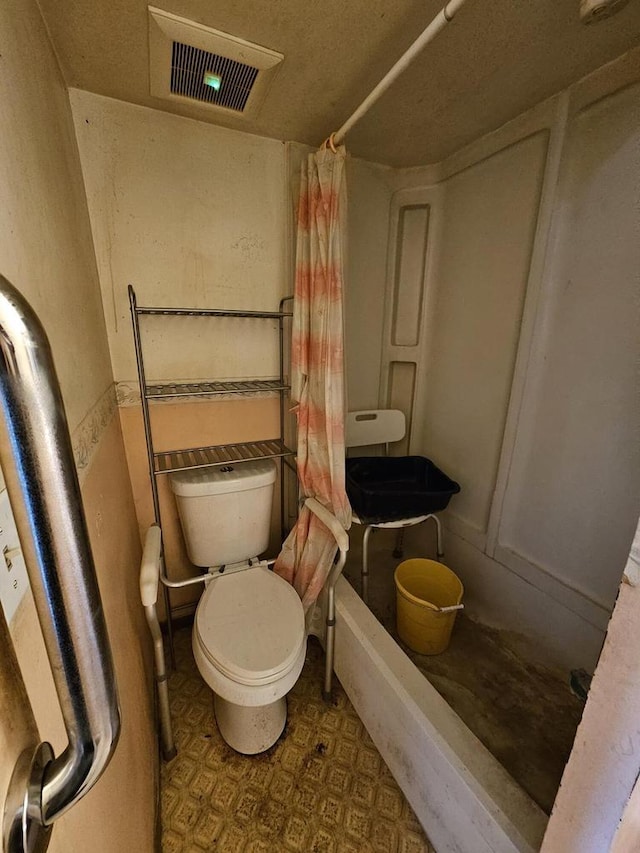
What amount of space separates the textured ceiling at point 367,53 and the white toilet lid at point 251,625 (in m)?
1.61

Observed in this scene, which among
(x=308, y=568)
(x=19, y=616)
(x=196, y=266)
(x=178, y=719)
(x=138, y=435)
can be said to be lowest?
(x=178, y=719)

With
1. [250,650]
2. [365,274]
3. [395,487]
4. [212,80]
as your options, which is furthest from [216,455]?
[212,80]

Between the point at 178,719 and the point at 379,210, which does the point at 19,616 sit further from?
the point at 379,210

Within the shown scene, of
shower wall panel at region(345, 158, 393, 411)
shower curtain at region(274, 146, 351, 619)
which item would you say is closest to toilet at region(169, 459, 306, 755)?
shower curtain at region(274, 146, 351, 619)

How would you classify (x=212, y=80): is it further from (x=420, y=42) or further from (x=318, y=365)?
(x=318, y=365)

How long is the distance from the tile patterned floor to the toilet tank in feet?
1.87

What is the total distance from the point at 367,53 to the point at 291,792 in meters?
2.14

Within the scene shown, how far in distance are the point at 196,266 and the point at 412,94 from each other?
3.02 feet

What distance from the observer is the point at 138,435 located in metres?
1.35

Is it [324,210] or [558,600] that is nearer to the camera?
[324,210]

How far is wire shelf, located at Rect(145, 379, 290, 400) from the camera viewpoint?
1.22 m

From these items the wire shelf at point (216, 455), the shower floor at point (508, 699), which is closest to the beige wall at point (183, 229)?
the wire shelf at point (216, 455)

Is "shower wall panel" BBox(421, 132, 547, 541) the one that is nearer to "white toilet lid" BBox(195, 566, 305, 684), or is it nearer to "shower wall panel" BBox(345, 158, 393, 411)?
"shower wall panel" BBox(345, 158, 393, 411)

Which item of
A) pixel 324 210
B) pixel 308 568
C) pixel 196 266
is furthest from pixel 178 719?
pixel 324 210
